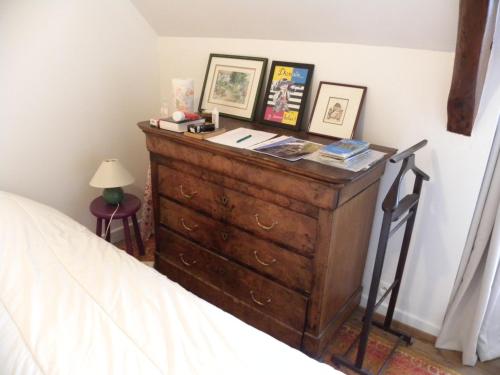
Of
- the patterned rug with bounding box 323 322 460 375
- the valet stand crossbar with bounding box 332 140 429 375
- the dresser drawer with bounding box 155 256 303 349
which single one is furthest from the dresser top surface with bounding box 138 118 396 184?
the patterned rug with bounding box 323 322 460 375

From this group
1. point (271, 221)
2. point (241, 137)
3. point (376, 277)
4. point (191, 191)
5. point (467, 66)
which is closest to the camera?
point (467, 66)

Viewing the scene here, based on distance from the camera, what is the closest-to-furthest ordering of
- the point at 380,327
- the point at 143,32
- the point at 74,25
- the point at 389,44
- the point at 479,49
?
the point at 479,49 < the point at 389,44 < the point at 380,327 < the point at 74,25 < the point at 143,32

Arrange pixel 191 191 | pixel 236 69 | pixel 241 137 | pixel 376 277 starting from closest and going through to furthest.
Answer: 1. pixel 376 277
2. pixel 241 137
3. pixel 191 191
4. pixel 236 69

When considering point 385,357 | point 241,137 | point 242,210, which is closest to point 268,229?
point 242,210

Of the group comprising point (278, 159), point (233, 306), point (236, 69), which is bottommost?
point (233, 306)

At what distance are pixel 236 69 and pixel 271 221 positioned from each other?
94 cm

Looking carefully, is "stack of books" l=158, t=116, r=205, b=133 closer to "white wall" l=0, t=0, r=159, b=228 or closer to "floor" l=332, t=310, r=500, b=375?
"white wall" l=0, t=0, r=159, b=228

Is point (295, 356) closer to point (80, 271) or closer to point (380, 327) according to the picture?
point (80, 271)

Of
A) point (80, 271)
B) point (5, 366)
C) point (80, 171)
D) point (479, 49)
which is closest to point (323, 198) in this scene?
→ point (479, 49)

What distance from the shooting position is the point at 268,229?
5.26ft

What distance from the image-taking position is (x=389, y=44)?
5.34ft

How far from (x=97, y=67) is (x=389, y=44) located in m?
1.57

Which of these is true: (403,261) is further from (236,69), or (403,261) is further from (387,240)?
(236,69)

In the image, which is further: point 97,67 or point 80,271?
point 97,67
